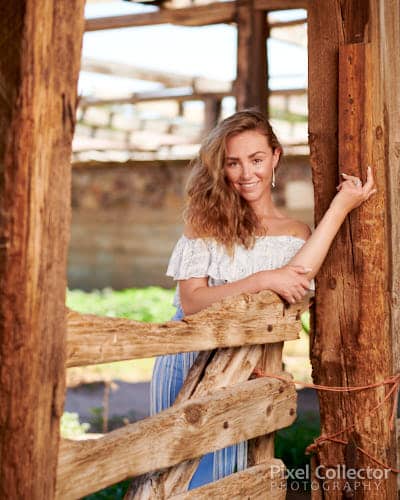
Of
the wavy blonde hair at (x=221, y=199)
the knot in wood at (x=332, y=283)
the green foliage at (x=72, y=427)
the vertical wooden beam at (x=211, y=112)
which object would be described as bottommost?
the green foliage at (x=72, y=427)

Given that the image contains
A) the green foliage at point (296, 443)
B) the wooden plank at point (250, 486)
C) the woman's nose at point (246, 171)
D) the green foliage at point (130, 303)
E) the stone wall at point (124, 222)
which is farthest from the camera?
the stone wall at point (124, 222)

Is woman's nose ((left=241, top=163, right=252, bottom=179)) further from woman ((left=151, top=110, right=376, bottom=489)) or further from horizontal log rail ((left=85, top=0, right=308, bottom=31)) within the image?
horizontal log rail ((left=85, top=0, right=308, bottom=31))

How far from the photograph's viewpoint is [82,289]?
9.59 meters

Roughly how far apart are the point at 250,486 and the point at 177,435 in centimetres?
55

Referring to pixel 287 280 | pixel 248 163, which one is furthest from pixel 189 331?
pixel 248 163

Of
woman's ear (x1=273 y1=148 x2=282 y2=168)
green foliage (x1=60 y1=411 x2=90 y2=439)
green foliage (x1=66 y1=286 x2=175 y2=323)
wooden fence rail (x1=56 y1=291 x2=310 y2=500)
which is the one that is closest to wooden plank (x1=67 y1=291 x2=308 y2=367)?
wooden fence rail (x1=56 y1=291 x2=310 y2=500)

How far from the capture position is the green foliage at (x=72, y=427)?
5.66m

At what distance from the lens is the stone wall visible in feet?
28.6

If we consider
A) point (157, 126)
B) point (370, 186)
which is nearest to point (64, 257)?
point (370, 186)

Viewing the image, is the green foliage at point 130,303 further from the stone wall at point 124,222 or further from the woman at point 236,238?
the woman at point 236,238

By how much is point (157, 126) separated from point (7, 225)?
7.08m

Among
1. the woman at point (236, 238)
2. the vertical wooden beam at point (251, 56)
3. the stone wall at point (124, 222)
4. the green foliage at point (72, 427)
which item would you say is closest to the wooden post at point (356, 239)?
the woman at point (236, 238)

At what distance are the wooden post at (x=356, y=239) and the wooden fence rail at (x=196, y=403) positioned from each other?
18 cm

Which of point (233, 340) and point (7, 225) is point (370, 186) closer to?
point (233, 340)
